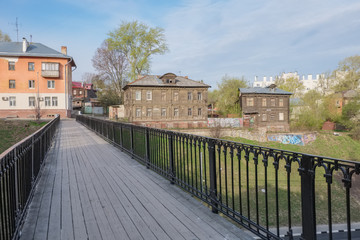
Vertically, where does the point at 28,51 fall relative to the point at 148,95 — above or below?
above

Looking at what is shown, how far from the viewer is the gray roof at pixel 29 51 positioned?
110 feet

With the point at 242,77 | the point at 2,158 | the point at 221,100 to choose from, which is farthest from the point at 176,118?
the point at 2,158

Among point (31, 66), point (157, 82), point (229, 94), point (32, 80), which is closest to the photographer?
point (31, 66)

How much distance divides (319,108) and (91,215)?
4564 centimetres

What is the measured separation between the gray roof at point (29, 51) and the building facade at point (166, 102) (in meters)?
11.5

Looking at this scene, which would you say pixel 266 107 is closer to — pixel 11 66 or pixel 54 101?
pixel 54 101

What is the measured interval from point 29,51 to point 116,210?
3854cm

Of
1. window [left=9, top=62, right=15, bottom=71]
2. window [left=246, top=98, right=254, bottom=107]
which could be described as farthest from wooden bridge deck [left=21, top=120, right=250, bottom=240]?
window [left=246, top=98, right=254, bottom=107]

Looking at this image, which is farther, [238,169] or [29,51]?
[29,51]

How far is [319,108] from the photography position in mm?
41594

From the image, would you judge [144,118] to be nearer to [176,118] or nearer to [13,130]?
[176,118]

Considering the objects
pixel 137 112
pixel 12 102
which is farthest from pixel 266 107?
pixel 12 102

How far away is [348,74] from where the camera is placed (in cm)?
4659

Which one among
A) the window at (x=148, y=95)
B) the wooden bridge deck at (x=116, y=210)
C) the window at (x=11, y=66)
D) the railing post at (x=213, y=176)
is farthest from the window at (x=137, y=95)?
the railing post at (x=213, y=176)
